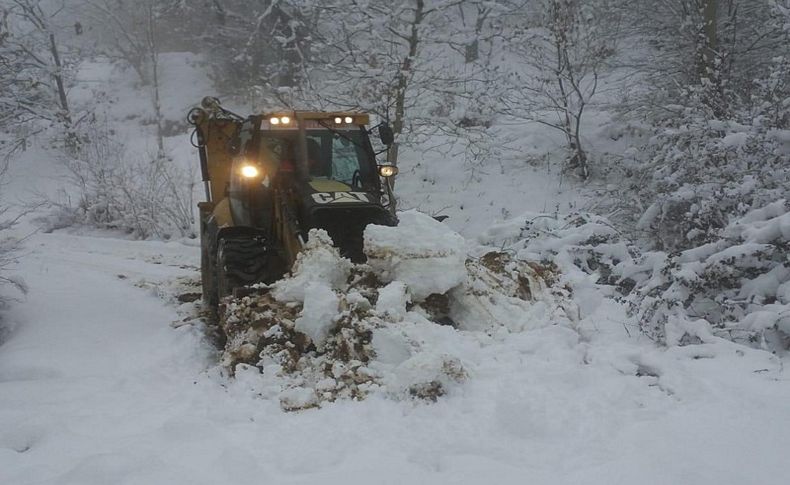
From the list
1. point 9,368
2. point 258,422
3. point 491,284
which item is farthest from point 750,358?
point 9,368

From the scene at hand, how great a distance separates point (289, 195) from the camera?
5.73 metres

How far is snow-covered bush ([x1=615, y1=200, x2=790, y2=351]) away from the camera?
446cm

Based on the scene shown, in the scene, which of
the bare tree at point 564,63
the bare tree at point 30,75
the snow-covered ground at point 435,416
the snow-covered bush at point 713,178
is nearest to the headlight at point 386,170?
the snow-covered ground at point 435,416

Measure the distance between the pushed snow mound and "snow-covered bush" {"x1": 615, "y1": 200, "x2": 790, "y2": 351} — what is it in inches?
28.6

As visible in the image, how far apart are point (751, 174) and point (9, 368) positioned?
6.97 meters

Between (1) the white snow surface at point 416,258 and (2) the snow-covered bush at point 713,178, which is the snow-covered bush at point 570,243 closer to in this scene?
(2) the snow-covered bush at point 713,178

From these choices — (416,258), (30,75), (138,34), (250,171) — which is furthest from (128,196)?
(138,34)

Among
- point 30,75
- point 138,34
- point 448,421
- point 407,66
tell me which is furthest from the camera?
point 138,34

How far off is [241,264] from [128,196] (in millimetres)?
8457

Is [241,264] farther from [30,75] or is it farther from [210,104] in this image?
[30,75]

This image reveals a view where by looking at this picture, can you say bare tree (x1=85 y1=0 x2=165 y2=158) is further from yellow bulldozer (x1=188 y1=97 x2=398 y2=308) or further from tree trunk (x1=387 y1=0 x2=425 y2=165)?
yellow bulldozer (x1=188 y1=97 x2=398 y2=308)

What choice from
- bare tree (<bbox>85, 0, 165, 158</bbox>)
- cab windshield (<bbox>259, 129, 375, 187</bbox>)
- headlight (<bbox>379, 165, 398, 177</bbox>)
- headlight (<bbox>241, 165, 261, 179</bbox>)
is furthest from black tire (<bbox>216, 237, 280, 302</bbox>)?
bare tree (<bbox>85, 0, 165, 158</bbox>)

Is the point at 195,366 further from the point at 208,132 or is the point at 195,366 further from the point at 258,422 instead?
the point at 208,132

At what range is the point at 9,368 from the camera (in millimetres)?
4582
